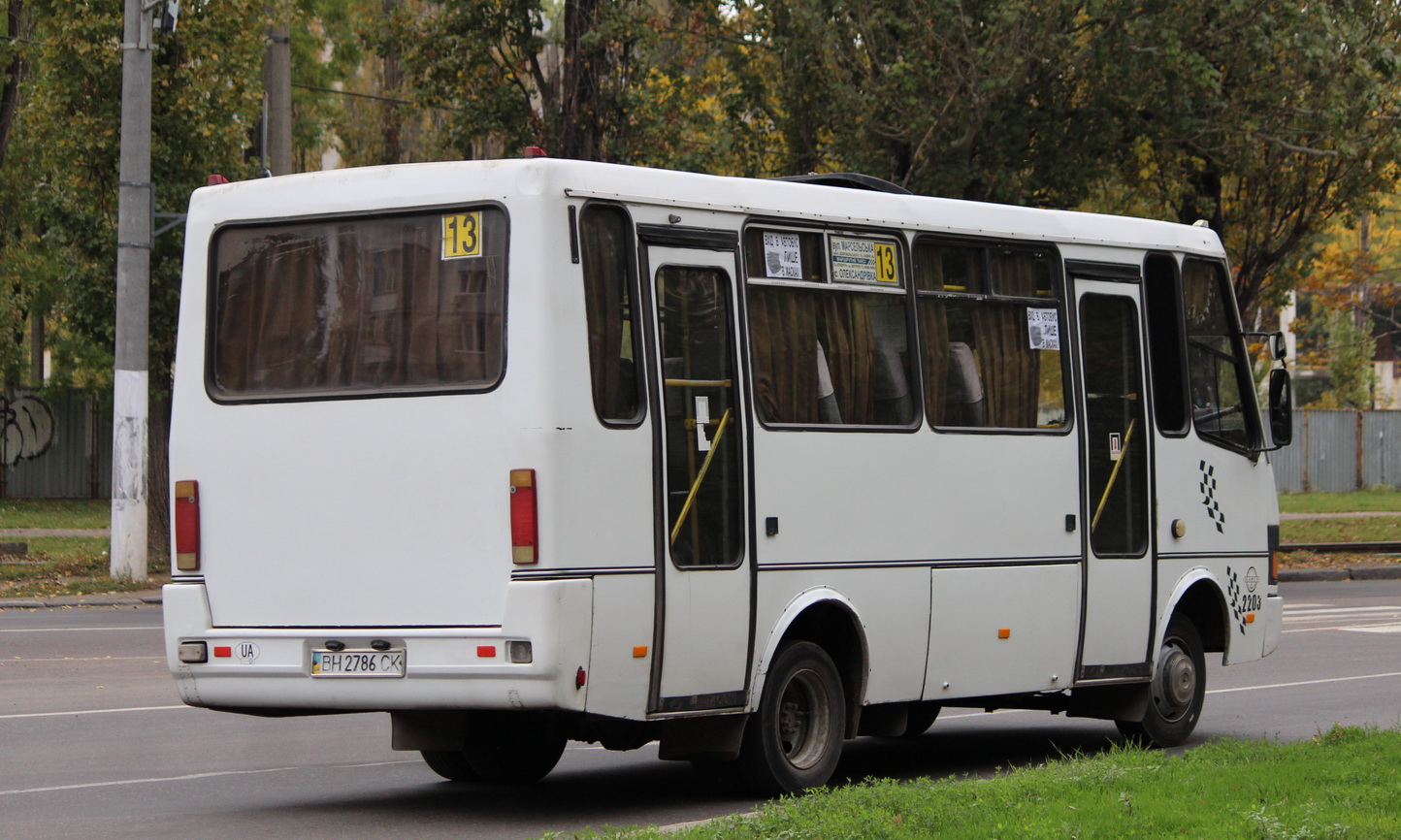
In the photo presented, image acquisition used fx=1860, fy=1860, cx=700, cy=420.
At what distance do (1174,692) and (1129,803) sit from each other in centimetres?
375

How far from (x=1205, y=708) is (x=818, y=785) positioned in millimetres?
4971

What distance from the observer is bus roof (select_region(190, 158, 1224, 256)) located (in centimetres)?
795

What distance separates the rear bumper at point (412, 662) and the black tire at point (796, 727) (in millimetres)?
1206

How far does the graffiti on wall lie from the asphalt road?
26.7 m

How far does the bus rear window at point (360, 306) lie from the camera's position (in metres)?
7.93

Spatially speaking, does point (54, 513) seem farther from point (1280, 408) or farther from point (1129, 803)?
point (1129, 803)

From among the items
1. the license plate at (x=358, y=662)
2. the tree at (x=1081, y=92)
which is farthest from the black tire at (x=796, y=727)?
the tree at (x=1081, y=92)

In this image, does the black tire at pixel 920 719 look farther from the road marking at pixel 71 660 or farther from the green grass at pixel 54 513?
the green grass at pixel 54 513

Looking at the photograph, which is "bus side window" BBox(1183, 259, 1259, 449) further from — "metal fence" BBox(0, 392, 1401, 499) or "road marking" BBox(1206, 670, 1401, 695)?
"metal fence" BBox(0, 392, 1401, 499)

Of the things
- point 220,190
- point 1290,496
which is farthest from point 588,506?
point 1290,496

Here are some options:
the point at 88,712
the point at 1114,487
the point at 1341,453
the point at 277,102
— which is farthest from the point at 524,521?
the point at 1341,453

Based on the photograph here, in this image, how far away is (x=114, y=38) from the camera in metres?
23.7

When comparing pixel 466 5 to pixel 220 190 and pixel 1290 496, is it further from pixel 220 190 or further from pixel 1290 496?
pixel 1290 496

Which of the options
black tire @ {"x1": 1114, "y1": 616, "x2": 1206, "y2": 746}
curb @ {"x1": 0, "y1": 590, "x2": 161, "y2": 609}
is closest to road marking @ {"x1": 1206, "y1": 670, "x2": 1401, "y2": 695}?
black tire @ {"x1": 1114, "y1": 616, "x2": 1206, "y2": 746}
